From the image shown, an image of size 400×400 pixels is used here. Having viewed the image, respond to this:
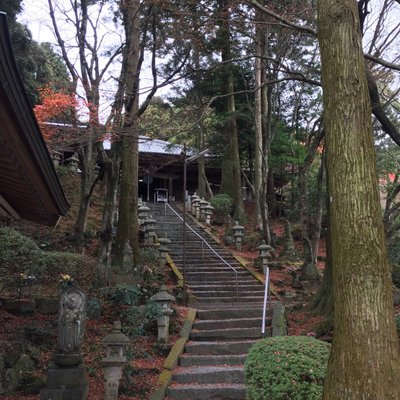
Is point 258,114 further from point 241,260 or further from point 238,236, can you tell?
point 241,260

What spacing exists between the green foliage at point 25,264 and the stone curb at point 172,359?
8.44ft

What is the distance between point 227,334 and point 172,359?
1701 millimetres

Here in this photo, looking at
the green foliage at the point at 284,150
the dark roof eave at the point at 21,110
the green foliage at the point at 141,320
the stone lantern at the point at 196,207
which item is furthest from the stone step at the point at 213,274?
the green foliage at the point at 284,150

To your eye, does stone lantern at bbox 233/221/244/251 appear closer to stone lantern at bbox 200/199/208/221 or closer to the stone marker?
stone lantern at bbox 200/199/208/221

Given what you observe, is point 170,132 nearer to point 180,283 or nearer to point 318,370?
point 180,283

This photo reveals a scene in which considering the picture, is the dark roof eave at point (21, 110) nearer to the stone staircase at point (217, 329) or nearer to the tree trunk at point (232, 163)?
the stone staircase at point (217, 329)

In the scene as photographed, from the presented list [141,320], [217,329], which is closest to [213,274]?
[217,329]

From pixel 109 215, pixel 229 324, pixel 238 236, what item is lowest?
pixel 229 324

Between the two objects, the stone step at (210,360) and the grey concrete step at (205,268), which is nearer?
the stone step at (210,360)

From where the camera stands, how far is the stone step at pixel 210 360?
751 centimetres

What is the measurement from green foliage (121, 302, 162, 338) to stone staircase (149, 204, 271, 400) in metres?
0.82

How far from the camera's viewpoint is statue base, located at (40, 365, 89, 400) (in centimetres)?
537

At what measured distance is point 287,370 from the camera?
4391mm

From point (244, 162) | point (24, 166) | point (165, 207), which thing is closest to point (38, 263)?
point (24, 166)
